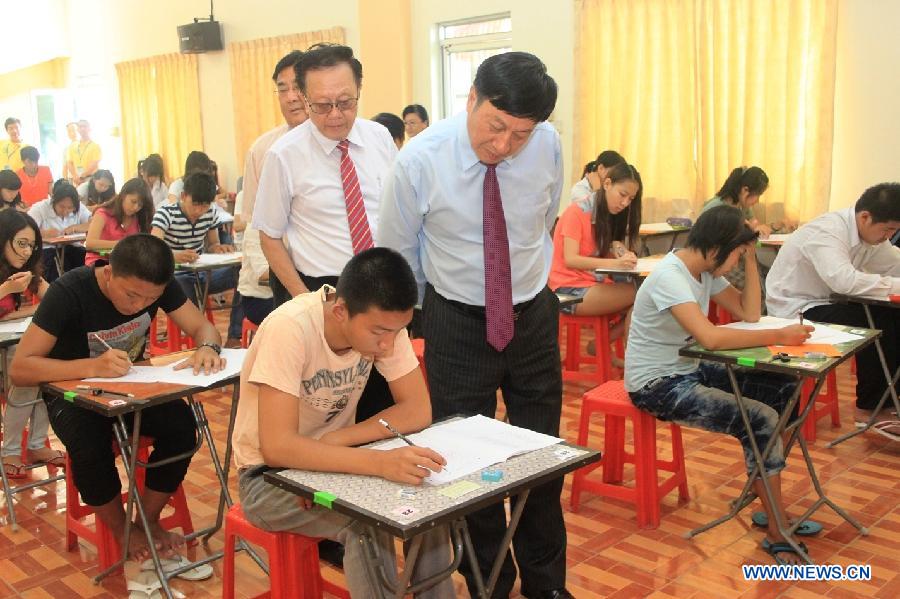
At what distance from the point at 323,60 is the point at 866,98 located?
4807 millimetres

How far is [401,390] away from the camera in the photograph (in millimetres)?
2057

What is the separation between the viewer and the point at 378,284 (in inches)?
71.5

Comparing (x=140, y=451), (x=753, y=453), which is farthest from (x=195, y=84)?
(x=753, y=453)

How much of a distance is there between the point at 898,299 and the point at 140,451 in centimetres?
297

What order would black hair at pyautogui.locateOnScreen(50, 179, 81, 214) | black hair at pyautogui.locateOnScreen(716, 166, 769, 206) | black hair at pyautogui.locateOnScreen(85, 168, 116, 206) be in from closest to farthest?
black hair at pyautogui.locateOnScreen(716, 166, 769, 206), black hair at pyautogui.locateOnScreen(50, 179, 81, 214), black hair at pyautogui.locateOnScreen(85, 168, 116, 206)

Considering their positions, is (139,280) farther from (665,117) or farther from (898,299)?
(665,117)

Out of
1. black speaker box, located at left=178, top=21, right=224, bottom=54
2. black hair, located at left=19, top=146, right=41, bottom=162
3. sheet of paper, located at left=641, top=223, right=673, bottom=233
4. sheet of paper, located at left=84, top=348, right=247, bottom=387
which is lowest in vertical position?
sheet of paper, located at left=641, top=223, right=673, bottom=233

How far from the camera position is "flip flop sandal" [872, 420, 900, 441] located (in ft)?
12.9

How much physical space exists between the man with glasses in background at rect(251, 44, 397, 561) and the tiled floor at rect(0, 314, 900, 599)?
3.18 feet

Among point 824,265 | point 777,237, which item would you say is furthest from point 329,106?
point 777,237

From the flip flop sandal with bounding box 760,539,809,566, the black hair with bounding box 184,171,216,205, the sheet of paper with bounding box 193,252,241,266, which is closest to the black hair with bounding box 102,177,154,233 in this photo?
the black hair with bounding box 184,171,216,205

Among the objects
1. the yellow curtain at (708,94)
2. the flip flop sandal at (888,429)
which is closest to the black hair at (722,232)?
the flip flop sandal at (888,429)

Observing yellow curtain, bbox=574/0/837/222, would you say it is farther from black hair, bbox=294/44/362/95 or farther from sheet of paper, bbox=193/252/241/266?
black hair, bbox=294/44/362/95

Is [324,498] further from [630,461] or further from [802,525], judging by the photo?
[630,461]
